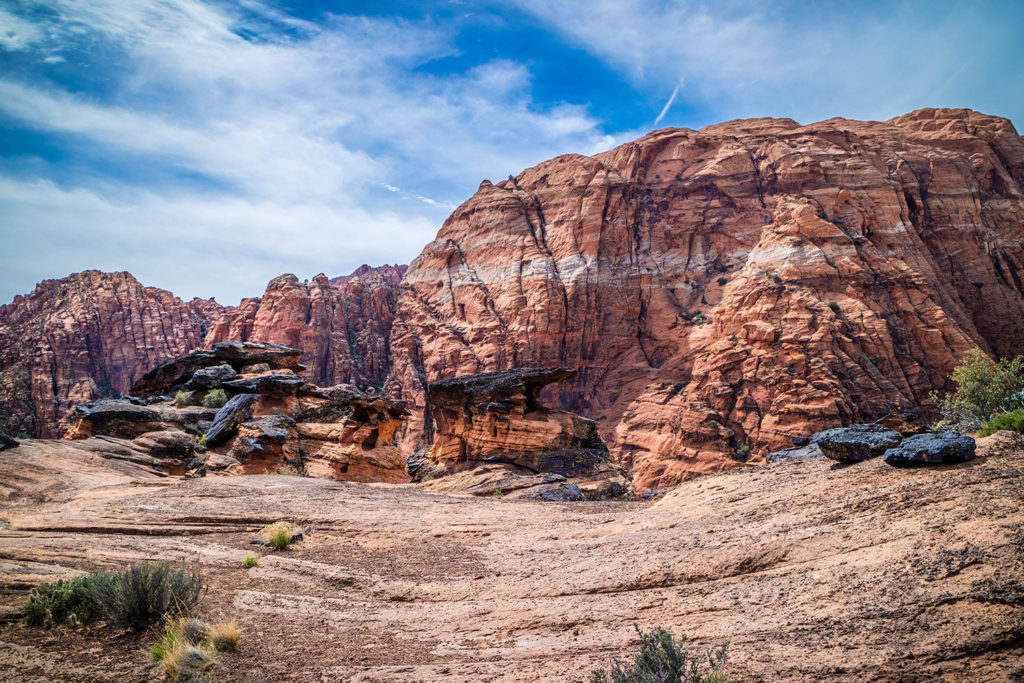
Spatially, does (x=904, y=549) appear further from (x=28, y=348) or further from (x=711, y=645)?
(x=28, y=348)

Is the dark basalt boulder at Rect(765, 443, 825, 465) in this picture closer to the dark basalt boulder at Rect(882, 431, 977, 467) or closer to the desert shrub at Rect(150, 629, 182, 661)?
the dark basalt boulder at Rect(882, 431, 977, 467)

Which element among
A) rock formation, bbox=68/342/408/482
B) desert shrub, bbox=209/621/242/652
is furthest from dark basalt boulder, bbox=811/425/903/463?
rock formation, bbox=68/342/408/482

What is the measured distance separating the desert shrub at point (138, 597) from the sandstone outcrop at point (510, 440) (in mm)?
12782

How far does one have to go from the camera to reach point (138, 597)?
6992 mm

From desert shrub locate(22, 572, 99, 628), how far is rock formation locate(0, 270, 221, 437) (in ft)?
252

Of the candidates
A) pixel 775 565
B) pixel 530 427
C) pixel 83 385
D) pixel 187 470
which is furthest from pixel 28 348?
pixel 775 565

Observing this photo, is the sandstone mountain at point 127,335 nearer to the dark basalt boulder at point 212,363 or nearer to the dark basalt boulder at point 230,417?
the dark basalt boulder at point 212,363

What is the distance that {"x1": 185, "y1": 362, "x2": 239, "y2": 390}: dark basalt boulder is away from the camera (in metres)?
30.3

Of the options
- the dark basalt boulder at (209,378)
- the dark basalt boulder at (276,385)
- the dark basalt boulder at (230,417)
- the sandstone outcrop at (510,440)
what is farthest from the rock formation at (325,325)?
the sandstone outcrop at (510,440)

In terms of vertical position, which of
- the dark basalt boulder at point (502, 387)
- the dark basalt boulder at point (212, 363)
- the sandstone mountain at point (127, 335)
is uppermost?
the sandstone mountain at point (127, 335)

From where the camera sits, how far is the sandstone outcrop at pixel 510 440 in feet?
70.6

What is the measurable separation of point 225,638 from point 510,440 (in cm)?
1856

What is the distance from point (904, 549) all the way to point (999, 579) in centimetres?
90

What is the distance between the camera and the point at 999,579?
474cm
